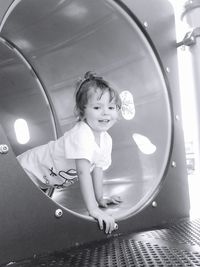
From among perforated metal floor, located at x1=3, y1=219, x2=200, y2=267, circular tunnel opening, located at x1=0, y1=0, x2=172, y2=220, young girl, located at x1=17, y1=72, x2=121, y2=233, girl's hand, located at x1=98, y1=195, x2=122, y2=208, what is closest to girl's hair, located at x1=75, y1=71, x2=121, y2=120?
young girl, located at x1=17, y1=72, x2=121, y2=233

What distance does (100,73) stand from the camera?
4.00 ft

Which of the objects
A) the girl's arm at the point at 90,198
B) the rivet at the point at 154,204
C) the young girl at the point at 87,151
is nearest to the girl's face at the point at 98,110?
the young girl at the point at 87,151

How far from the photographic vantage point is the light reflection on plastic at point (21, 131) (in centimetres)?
142

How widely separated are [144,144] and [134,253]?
0.53 metres

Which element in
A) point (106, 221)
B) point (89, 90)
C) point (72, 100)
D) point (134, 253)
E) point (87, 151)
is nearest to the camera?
point (134, 253)

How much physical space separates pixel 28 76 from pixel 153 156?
0.64m

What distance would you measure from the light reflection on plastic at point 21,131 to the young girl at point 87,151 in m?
0.26

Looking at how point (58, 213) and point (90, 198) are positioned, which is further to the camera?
point (90, 198)

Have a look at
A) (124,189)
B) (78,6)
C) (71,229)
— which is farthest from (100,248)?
(78,6)

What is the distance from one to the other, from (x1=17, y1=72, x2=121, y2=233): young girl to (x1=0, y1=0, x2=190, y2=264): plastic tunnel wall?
0.25 feet

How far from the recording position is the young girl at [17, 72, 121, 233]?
866mm

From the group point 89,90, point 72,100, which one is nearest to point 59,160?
point 89,90

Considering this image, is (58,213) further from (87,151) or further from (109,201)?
(109,201)

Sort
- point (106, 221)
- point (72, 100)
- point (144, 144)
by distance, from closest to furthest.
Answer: point (106, 221)
point (144, 144)
point (72, 100)
